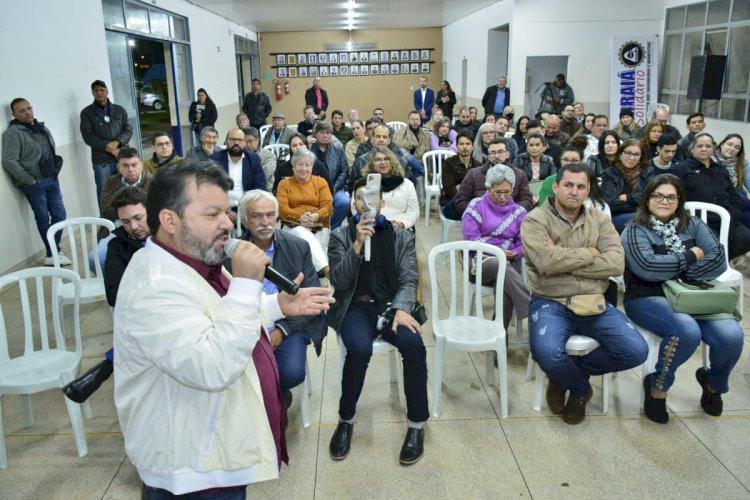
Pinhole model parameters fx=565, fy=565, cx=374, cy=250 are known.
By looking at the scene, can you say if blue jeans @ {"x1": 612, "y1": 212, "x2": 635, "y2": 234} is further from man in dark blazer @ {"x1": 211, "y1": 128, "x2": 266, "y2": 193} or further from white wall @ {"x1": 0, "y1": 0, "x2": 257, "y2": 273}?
white wall @ {"x1": 0, "y1": 0, "x2": 257, "y2": 273}

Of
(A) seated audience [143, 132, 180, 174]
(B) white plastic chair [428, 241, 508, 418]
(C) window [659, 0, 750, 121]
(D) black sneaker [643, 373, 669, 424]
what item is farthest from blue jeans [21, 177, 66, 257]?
(C) window [659, 0, 750, 121]

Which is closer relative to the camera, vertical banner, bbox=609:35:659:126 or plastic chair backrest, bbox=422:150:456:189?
plastic chair backrest, bbox=422:150:456:189

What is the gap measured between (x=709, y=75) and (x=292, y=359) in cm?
729

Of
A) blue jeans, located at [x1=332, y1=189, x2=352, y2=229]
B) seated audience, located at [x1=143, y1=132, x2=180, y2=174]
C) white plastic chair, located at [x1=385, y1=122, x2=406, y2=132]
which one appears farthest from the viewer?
white plastic chair, located at [x1=385, y1=122, x2=406, y2=132]

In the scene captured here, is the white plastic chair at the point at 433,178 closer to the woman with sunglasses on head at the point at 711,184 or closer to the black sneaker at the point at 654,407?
the woman with sunglasses on head at the point at 711,184

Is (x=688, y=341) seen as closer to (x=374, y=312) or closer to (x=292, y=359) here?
(x=374, y=312)

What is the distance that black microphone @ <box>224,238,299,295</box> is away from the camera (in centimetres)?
128

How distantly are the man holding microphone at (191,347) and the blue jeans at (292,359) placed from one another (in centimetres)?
114

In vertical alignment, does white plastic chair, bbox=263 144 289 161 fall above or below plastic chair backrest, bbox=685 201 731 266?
above

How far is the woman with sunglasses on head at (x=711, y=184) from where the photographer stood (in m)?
4.15

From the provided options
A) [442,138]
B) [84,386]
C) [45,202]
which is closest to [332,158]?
[442,138]

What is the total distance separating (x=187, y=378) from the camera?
112cm

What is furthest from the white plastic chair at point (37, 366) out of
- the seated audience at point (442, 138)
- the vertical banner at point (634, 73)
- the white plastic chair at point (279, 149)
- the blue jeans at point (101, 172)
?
the vertical banner at point (634, 73)

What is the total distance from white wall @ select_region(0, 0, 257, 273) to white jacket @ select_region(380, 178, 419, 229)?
324 centimetres
